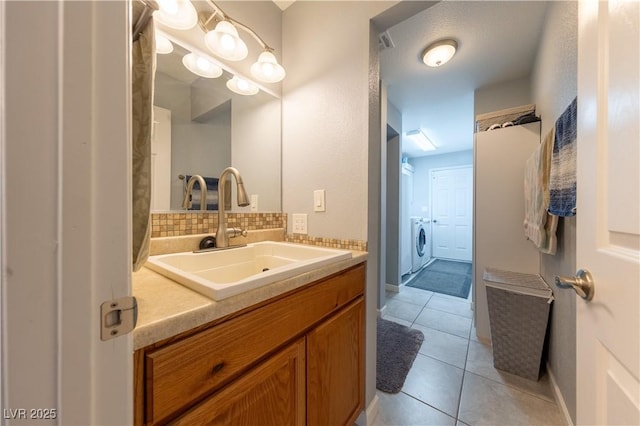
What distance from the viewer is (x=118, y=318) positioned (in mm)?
333

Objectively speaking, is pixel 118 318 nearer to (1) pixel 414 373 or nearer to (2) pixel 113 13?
(2) pixel 113 13

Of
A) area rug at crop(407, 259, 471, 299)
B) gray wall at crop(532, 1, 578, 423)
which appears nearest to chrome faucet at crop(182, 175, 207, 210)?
gray wall at crop(532, 1, 578, 423)

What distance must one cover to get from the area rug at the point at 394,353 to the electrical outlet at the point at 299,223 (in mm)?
1130

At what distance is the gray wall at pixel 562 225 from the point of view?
→ 112 centimetres

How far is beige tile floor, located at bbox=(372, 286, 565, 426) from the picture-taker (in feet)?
4.00

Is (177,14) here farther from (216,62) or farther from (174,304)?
(174,304)

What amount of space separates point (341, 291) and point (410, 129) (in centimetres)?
347

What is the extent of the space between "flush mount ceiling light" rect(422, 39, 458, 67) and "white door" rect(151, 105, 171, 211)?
2.03 m

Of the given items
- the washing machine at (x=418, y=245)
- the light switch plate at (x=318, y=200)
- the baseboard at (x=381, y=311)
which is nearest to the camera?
the light switch plate at (x=318, y=200)

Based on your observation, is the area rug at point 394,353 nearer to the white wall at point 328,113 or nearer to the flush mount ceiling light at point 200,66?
the white wall at point 328,113

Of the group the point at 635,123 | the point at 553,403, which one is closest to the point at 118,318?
the point at 635,123

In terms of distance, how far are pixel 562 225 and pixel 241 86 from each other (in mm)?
2089

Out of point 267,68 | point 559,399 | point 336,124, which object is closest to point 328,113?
point 336,124

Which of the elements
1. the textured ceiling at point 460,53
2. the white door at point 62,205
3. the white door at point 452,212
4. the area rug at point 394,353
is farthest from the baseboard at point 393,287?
the white door at point 62,205
